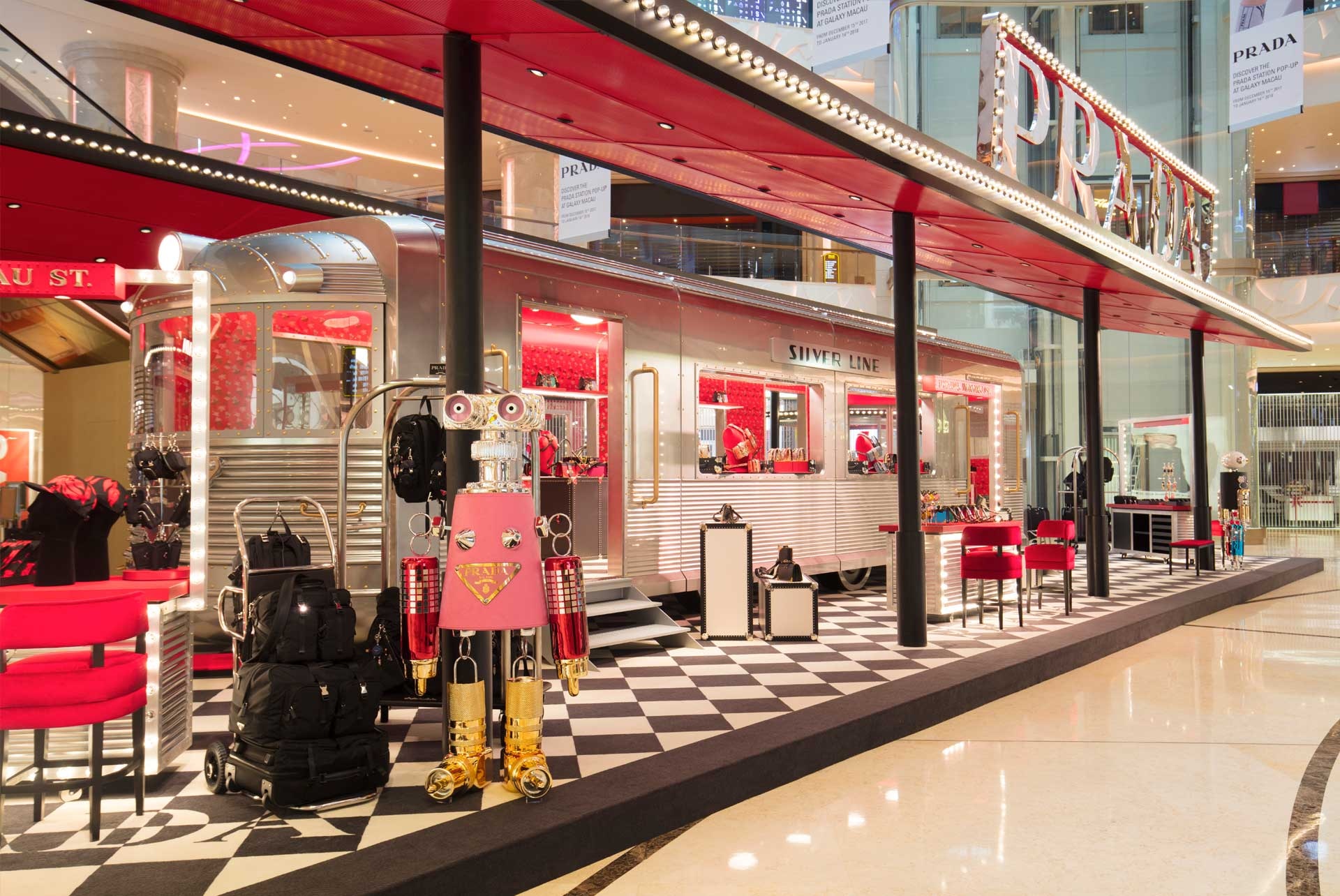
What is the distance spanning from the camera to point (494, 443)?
391 centimetres

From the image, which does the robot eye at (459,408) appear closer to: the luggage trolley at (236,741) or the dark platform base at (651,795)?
the luggage trolley at (236,741)

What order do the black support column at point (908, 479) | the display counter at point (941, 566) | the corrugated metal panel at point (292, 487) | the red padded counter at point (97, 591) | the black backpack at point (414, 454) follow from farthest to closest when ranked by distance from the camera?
the display counter at point (941, 566) → the black support column at point (908, 479) → the corrugated metal panel at point (292, 487) → the black backpack at point (414, 454) → the red padded counter at point (97, 591)

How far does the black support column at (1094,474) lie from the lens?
32.9ft

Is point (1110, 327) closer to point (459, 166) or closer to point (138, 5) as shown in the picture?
point (459, 166)

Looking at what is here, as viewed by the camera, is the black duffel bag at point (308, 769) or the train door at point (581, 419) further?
the train door at point (581, 419)

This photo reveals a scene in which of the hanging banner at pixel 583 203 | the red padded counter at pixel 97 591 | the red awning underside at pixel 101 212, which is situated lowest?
the red padded counter at pixel 97 591

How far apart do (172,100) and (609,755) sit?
15.0m

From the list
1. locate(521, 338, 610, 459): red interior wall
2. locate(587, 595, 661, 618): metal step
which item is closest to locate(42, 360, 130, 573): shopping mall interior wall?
locate(521, 338, 610, 459): red interior wall

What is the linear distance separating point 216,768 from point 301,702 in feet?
1.75

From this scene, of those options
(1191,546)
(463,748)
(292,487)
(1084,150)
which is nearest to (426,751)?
(463,748)

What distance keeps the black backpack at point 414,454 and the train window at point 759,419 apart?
508cm

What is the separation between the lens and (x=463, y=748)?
12.4 ft

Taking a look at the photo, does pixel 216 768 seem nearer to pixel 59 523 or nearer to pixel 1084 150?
pixel 59 523

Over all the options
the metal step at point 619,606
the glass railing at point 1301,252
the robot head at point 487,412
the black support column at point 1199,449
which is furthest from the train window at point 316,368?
the glass railing at point 1301,252
